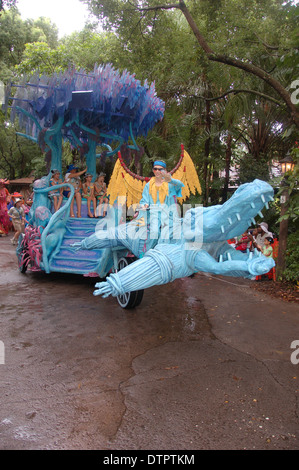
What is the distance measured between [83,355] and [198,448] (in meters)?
1.62

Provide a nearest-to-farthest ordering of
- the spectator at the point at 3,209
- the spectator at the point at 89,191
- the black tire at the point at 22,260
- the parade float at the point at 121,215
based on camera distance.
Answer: the parade float at the point at 121,215 < the black tire at the point at 22,260 < the spectator at the point at 89,191 < the spectator at the point at 3,209

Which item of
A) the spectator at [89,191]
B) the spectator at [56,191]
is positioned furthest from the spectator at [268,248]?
the spectator at [56,191]

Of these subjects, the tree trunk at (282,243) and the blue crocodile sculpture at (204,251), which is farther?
the tree trunk at (282,243)

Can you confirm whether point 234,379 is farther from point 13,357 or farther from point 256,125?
point 256,125

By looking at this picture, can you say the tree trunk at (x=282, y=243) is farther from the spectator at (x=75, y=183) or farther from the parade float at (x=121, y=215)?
the spectator at (x=75, y=183)

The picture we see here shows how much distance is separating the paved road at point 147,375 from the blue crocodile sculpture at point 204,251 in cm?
79

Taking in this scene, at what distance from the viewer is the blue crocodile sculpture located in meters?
3.10

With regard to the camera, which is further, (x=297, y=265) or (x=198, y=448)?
(x=297, y=265)

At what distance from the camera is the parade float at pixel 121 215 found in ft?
→ 11.1

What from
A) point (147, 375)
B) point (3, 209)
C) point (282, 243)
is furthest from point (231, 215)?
point (3, 209)

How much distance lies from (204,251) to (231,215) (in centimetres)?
54

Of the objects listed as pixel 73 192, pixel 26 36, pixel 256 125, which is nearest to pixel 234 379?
pixel 73 192

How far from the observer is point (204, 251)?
3598mm

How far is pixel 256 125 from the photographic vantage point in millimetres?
12586
